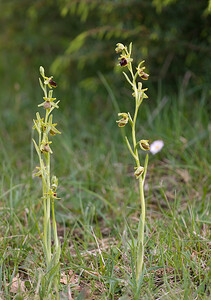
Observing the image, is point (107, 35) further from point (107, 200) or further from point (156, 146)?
point (107, 200)

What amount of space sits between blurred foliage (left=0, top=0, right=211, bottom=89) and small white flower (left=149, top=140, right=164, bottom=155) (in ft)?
2.44

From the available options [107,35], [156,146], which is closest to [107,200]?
[156,146]

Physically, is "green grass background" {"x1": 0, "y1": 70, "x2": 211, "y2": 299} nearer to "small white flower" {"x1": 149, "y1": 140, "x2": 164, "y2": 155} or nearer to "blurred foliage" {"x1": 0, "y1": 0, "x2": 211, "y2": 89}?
"small white flower" {"x1": 149, "y1": 140, "x2": 164, "y2": 155}

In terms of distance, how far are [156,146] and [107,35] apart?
3.78 feet

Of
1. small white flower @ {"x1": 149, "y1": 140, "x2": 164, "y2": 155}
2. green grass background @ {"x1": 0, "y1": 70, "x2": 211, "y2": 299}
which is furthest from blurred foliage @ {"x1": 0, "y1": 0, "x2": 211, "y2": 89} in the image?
small white flower @ {"x1": 149, "y1": 140, "x2": 164, "y2": 155}

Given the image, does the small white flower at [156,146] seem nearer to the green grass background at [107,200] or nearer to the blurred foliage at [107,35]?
the green grass background at [107,200]

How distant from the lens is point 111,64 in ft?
12.6

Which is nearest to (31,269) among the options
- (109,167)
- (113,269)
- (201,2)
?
(113,269)

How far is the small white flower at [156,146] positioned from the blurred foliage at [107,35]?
745 millimetres

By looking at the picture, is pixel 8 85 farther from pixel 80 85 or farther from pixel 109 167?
pixel 109 167

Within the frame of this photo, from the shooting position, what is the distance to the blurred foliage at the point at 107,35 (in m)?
3.27

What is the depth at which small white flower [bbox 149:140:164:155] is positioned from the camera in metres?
2.81

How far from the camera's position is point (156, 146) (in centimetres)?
284

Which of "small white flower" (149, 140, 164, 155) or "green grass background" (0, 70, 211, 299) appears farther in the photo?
"small white flower" (149, 140, 164, 155)
